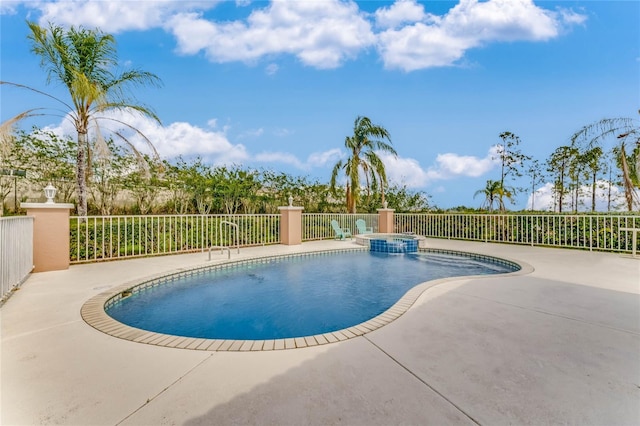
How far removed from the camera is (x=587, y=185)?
565 inches

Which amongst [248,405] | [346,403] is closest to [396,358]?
[346,403]

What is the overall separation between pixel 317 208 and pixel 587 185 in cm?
1323

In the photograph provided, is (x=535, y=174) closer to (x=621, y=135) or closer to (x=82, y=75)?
(x=621, y=135)

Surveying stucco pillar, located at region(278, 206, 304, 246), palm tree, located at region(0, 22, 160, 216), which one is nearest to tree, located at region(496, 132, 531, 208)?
stucco pillar, located at region(278, 206, 304, 246)

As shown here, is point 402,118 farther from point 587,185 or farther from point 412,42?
point 587,185

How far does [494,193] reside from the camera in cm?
1316

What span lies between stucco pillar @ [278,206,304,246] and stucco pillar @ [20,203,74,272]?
577cm

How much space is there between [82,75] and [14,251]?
4.65 meters

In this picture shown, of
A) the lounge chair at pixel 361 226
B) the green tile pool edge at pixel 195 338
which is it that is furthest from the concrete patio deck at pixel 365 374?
the lounge chair at pixel 361 226

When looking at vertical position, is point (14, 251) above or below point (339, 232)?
above

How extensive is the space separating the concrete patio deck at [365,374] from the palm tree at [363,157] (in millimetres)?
10118

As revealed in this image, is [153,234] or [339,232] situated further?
[339,232]

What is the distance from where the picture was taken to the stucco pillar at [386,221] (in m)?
12.9

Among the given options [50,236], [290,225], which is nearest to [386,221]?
[290,225]
